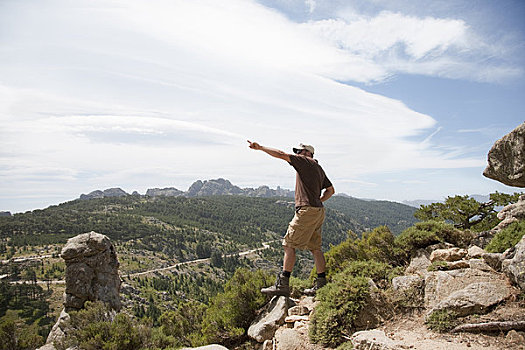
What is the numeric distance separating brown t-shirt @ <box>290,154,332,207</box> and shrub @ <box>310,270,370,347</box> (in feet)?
5.33

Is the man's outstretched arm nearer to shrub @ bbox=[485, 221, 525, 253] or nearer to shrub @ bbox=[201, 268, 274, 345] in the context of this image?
shrub @ bbox=[201, 268, 274, 345]

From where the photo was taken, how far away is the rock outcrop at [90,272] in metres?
16.5

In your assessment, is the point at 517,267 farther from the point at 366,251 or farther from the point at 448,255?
the point at 366,251

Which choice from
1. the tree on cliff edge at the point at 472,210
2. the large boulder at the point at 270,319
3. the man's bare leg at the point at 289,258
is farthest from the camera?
the tree on cliff edge at the point at 472,210

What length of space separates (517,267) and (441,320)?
4.49 feet

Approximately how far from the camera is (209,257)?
13675 centimetres

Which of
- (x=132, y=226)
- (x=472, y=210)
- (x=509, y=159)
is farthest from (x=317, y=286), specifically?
(x=132, y=226)

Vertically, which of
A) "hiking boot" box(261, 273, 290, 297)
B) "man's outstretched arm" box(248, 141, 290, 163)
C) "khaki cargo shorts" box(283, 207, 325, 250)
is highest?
"man's outstretched arm" box(248, 141, 290, 163)

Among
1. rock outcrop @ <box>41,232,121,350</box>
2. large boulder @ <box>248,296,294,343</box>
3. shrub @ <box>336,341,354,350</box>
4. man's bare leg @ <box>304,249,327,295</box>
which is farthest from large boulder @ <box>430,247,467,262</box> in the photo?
rock outcrop @ <box>41,232,121,350</box>

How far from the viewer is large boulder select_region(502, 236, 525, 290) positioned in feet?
12.5

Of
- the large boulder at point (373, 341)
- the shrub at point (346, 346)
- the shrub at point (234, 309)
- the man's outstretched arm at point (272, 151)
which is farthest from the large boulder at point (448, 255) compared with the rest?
the shrub at point (234, 309)

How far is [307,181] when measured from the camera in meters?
5.57

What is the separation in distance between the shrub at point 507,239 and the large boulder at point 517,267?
87 cm

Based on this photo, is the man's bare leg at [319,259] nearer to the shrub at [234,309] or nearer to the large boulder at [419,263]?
the shrub at [234,309]
